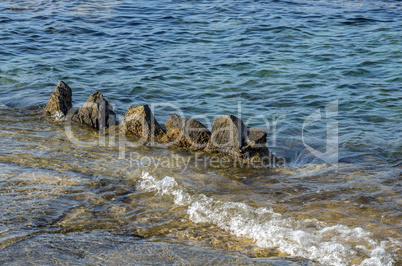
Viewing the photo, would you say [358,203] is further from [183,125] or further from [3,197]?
[3,197]

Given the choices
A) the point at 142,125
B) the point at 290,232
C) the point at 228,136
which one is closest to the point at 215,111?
the point at 142,125

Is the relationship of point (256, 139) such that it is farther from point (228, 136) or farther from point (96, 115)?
point (96, 115)

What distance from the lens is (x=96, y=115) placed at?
292 inches

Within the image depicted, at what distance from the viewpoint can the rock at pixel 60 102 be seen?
7801 mm

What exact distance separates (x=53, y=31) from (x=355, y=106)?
10.2 metres

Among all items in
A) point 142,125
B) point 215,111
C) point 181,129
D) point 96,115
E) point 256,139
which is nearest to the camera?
point 256,139

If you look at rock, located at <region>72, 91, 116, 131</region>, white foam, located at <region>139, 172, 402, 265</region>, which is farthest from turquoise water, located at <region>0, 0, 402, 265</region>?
rock, located at <region>72, 91, 116, 131</region>

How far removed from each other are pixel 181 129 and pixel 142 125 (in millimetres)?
772

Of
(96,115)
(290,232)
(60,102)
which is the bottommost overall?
(290,232)

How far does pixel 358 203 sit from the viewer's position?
4.74m

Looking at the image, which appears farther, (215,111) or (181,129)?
(215,111)

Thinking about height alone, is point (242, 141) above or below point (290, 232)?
above

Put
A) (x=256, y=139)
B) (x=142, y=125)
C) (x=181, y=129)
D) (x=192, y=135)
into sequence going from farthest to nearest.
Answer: (x=142, y=125), (x=181, y=129), (x=192, y=135), (x=256, y=139)

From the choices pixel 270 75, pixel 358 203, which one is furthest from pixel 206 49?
pixel 358 203
